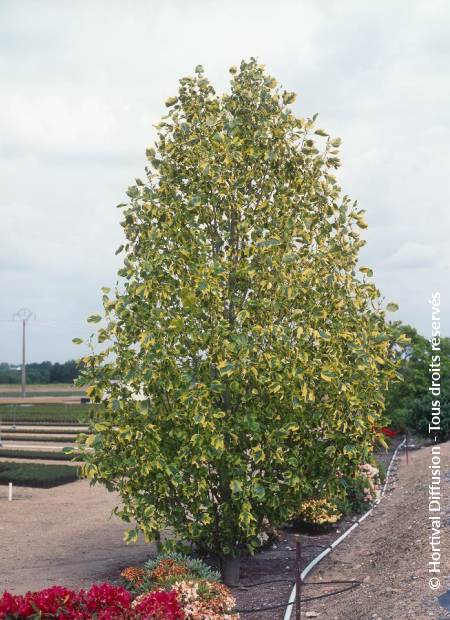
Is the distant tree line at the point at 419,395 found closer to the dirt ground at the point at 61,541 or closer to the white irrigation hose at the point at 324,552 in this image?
the white irrigation hose at the point at 324,552

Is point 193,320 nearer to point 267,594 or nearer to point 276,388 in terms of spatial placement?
point 276,388

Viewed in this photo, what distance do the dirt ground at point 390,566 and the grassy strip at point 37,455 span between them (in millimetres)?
13071

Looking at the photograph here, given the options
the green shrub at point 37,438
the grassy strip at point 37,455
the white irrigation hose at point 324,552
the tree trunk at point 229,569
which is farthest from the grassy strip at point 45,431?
the tree trunk at point 229,569

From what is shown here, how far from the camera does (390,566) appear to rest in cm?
1034

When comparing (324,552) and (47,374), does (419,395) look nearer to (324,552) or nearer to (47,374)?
(324,552)

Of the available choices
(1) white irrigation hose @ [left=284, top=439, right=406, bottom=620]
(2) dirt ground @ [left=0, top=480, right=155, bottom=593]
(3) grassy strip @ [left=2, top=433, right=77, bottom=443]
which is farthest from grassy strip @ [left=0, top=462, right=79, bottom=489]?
(1) white irrigation hose @ [left=284, top=439, right=406, bottom=620]

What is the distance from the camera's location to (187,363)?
986 cm

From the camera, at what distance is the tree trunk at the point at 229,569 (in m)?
10.6

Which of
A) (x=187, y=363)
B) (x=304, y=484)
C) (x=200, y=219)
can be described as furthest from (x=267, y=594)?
(x=200, y=219)

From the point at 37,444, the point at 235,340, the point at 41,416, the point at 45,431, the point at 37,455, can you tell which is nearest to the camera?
the point at 235,340

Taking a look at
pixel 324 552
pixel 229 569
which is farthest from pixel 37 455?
pixel 229 569

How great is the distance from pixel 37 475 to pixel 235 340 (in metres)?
13.9

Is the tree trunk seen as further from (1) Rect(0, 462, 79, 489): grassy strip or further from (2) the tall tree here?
(1) Rect(0, 462, 79, 489): grassy strip

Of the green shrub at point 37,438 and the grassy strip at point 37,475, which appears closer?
the grassy strip at point 37,475
